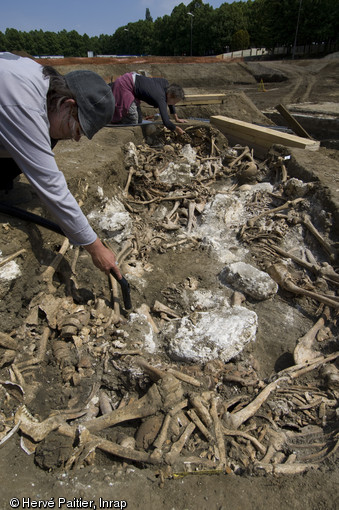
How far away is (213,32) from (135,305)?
5227cm

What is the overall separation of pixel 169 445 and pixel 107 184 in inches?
150

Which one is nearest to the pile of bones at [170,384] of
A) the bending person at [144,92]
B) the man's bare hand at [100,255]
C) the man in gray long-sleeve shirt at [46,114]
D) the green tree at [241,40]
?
the man's bare hand at [100,255]

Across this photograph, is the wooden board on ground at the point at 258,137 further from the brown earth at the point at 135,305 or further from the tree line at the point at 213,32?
the tree line at the point at 213,32

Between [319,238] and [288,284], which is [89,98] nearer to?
[288,284]

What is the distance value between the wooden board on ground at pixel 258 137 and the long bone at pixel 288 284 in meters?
3.40

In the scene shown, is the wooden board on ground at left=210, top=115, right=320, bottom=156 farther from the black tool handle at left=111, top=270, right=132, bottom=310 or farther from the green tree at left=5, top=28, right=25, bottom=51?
the green tree at left=5, top=28, right=25, bottom=51

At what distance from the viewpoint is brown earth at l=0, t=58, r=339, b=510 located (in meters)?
1.84

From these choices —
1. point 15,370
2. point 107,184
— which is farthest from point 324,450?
point 107,184

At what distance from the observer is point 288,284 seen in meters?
3.85

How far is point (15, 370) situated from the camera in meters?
2.41

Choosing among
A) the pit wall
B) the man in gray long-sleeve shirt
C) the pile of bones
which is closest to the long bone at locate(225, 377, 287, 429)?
Answer: the pile of bones

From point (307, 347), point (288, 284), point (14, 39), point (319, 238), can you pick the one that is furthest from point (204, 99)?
point (14, 39)

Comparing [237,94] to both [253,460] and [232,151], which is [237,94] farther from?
[253,460]

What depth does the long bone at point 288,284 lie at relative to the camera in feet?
11.8
